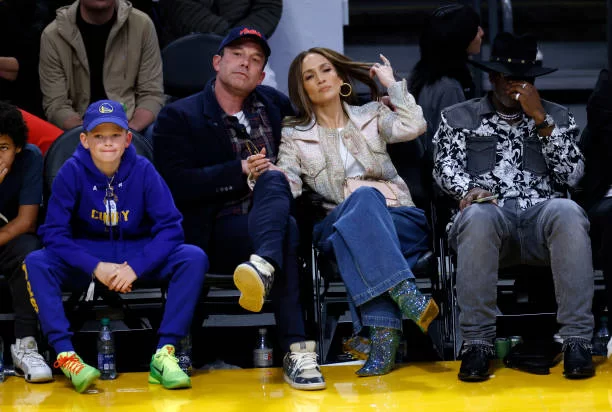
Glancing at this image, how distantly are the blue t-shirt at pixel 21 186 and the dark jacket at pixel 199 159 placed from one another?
0.49 metres

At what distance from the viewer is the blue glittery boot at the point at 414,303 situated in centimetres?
385

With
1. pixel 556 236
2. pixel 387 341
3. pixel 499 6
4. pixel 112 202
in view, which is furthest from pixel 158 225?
pixel 499 6

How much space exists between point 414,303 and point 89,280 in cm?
123

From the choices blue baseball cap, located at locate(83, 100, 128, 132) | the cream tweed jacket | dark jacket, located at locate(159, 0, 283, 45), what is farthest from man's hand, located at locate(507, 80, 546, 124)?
dark jacket, located at locate(159, 0, 283, 45)


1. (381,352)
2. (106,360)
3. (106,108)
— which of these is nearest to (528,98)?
(381,352)

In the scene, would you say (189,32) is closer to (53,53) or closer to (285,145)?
(53,53)

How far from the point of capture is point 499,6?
265 inches

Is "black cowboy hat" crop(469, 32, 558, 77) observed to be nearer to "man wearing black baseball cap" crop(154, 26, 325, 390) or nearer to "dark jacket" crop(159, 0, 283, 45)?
"man wearing black baseball cap" crop(154, 26, 325, 390)

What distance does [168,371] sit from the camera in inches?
150

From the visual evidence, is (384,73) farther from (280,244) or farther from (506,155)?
(280,244)

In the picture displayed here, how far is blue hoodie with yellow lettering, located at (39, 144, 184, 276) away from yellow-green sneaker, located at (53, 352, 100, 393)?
0.40 m

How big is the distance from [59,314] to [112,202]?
0.49 m

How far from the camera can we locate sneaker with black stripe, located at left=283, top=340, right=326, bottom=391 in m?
3.79

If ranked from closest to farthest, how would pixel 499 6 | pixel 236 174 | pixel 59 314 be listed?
pixel 59 314, pixel 236 174, pixel 499 6
